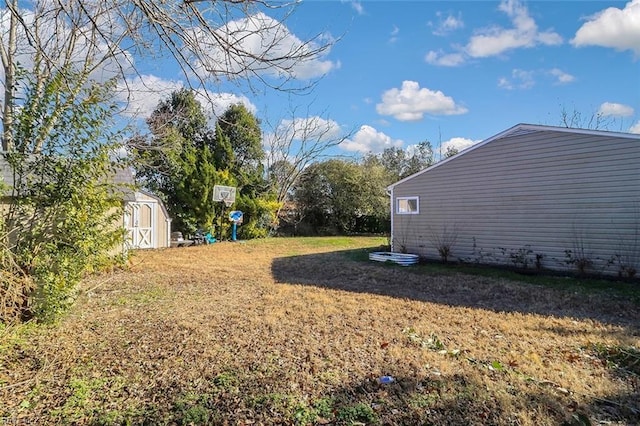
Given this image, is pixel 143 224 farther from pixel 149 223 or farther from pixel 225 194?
pixel 225 194

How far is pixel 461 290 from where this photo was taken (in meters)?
6.71

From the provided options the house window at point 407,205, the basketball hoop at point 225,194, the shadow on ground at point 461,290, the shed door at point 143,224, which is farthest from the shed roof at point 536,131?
the shed door at point 143,224

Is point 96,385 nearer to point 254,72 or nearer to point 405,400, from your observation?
point 405,400

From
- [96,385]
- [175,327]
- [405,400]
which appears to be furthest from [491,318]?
[96,385]

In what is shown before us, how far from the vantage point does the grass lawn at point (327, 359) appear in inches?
94.8

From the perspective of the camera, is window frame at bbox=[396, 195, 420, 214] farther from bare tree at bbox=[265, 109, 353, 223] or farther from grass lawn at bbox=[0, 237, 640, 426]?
bare tree at bbox=[265, 109, 353, 223]

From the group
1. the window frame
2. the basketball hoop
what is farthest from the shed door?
the window frame

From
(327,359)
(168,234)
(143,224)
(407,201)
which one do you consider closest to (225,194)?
(168,234)

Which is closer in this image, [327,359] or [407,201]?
[327,359]

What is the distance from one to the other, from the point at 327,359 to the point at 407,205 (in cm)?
917

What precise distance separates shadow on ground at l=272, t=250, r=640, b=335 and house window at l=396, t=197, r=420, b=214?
8.06ft

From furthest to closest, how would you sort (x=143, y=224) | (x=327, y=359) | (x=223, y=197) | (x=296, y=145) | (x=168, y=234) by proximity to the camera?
(x=296, y=145) → (x=223, y=197) → (x=168, y=234) → (x=143, y=224) → (x=327, y=359)

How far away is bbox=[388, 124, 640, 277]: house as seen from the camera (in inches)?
293

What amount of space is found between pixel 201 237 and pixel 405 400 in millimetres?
14580
